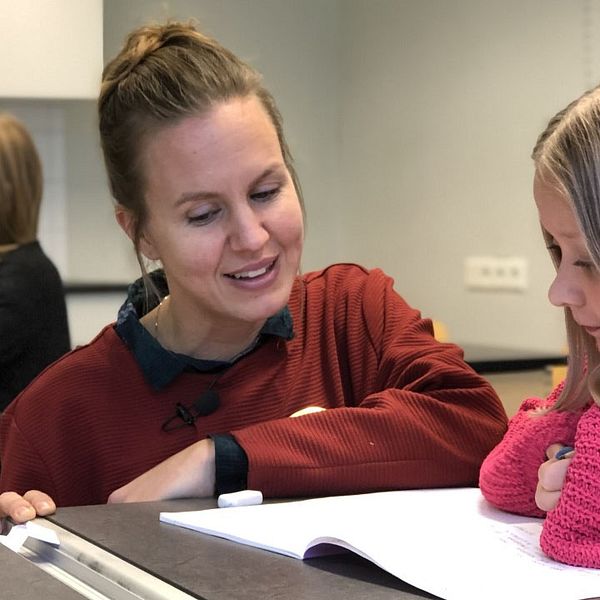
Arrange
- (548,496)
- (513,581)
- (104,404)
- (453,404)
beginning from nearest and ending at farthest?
(513,581) → (548,496) → (453,404) → (104,404)

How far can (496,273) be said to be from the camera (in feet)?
11.0

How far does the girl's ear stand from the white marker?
17.4 inches

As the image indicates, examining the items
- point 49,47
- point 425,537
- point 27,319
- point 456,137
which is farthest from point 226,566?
point 456,137

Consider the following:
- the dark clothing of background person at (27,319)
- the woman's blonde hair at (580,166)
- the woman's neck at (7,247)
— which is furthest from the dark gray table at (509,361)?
the woman's blonde hair at (580,166)

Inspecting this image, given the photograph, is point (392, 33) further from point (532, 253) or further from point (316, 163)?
point (532, 253)

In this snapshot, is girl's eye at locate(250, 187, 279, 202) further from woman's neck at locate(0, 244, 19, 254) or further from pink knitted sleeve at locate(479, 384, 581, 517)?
woman's neck at locate(0, 244, 19, 254)

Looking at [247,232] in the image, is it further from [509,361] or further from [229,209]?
[509,361]

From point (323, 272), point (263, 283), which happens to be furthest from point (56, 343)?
point (263, 283)

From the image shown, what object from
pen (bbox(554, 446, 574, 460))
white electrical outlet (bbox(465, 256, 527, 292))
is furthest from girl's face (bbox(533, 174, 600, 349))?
white electrical outlet (bbox(465, 256, 527, 292))

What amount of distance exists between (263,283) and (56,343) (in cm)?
146

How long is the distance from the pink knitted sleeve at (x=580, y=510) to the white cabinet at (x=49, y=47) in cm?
232

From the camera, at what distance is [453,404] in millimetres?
1192

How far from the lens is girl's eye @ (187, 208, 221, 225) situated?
1279 millimetres

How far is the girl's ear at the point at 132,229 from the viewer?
1397mm
